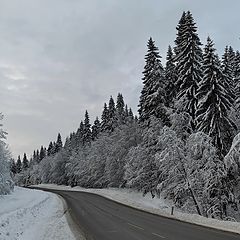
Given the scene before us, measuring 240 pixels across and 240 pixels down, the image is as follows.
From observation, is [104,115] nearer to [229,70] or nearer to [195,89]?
[229,70]

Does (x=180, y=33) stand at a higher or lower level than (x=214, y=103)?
higher

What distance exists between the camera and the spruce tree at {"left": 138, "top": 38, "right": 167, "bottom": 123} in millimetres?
42812

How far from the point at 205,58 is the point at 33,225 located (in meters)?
19.7

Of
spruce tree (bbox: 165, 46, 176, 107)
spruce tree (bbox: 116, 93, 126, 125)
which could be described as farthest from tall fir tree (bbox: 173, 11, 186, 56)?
spruce tree (bbox: 116, 93, 126, 125)

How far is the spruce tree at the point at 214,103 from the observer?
3161 centimetres

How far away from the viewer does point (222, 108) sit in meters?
31.6

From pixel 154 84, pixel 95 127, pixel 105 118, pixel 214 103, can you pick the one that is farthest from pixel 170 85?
pixel 95 127

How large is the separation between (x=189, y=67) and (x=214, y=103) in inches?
216

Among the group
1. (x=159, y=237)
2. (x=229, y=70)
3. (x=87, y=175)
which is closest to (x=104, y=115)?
(x=87, y=175)

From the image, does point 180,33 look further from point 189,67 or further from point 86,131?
point 86,131

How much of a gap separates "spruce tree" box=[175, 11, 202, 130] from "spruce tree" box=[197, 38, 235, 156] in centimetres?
335

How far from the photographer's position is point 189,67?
3597cm

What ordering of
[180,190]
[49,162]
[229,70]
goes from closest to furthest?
[180,190] → [229,70] → [49,162]

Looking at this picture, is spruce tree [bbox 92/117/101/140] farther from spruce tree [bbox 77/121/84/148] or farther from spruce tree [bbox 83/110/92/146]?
spruce tree [bbox 77/121/84/148]
